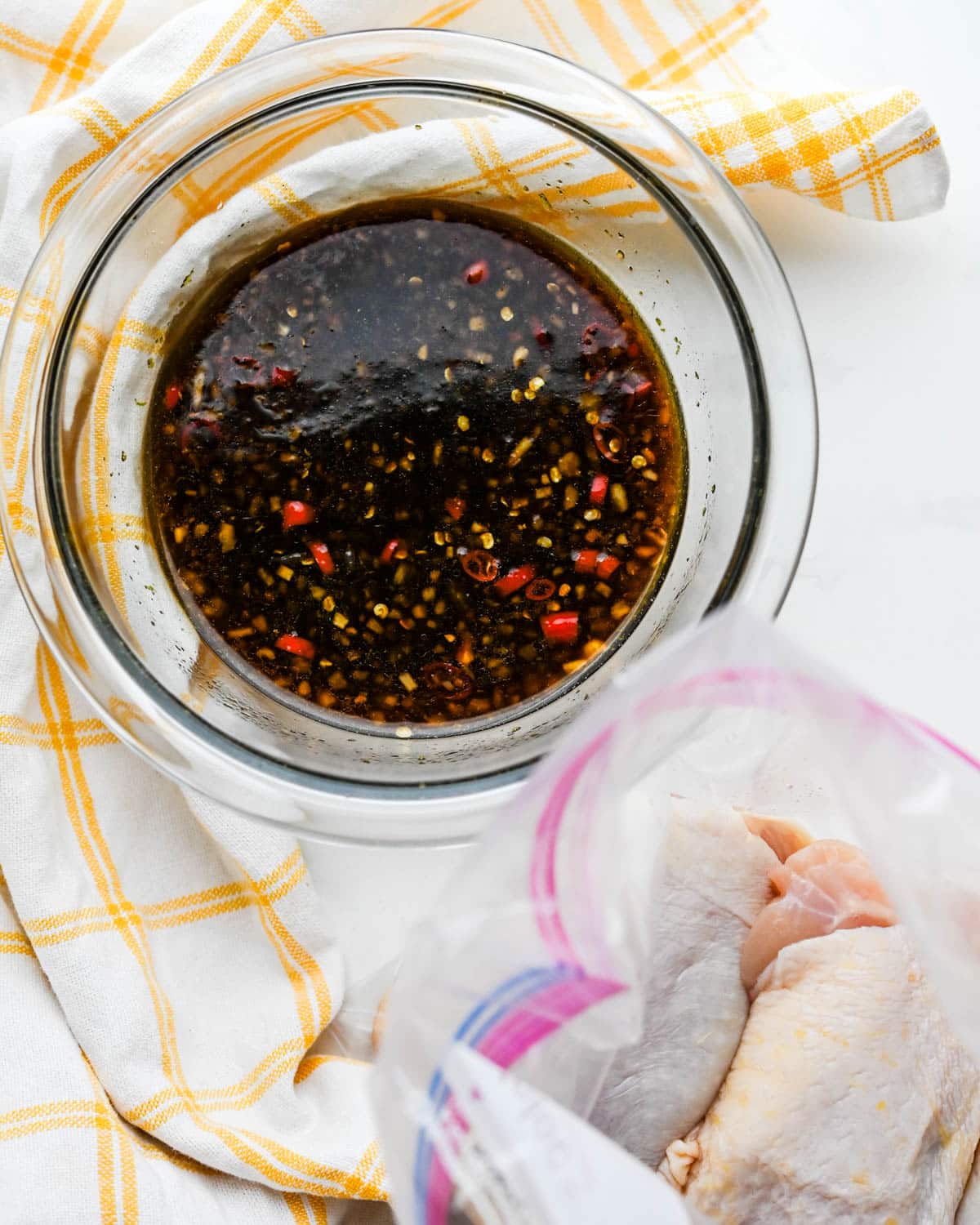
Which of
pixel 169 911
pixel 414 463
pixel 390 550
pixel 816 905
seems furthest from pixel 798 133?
pixel 169 911

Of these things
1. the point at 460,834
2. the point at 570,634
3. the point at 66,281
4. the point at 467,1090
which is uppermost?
the point at 66,281

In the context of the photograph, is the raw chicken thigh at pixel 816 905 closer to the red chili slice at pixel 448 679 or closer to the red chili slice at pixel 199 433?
the red chili slice at pixel 448 679

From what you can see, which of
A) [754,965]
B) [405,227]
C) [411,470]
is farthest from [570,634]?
[405,227]

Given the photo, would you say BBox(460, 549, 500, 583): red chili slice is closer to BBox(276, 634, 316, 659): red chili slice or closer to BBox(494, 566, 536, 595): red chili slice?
BBox(494, 566, 536, 595): red chili slice

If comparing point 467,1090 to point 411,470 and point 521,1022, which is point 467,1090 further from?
point 411,470

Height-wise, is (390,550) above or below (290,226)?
below

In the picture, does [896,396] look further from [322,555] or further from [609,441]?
[322,555]
